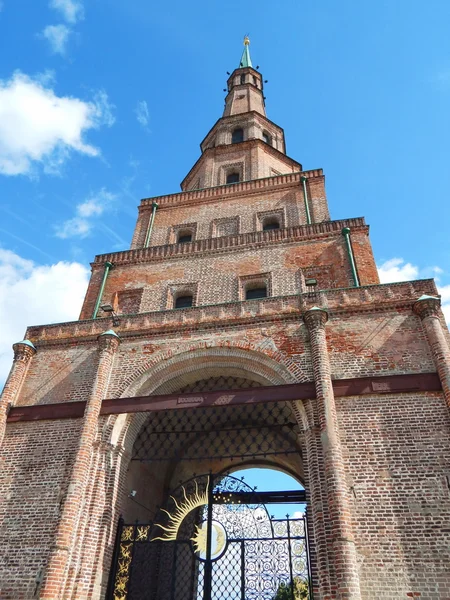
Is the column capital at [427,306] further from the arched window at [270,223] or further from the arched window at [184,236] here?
the arched window at [184,236]

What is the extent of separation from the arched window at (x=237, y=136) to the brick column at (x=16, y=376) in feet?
51.4

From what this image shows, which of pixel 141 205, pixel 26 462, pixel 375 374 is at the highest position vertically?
pixel 141 205

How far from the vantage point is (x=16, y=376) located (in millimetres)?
12328

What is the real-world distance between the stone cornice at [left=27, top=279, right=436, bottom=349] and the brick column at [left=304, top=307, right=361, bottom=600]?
0.86m

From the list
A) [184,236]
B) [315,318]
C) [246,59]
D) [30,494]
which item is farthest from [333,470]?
[246,59]

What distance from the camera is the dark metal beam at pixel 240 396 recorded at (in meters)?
9.76

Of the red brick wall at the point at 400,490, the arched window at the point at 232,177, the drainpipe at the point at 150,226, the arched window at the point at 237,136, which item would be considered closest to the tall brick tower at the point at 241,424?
the red brick wall at the point at 400,490

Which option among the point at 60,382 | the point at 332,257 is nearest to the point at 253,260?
the point at 332,257

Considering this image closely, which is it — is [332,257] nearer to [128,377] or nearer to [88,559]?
[128,377]

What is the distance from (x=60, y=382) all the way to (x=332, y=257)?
9431 mm

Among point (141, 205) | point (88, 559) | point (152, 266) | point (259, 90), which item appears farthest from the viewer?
point (259, 90)

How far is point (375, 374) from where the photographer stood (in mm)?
10211

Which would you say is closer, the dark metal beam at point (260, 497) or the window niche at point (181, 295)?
the dark metal beam at point (260, 497)

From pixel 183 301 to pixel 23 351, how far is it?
5.44m
